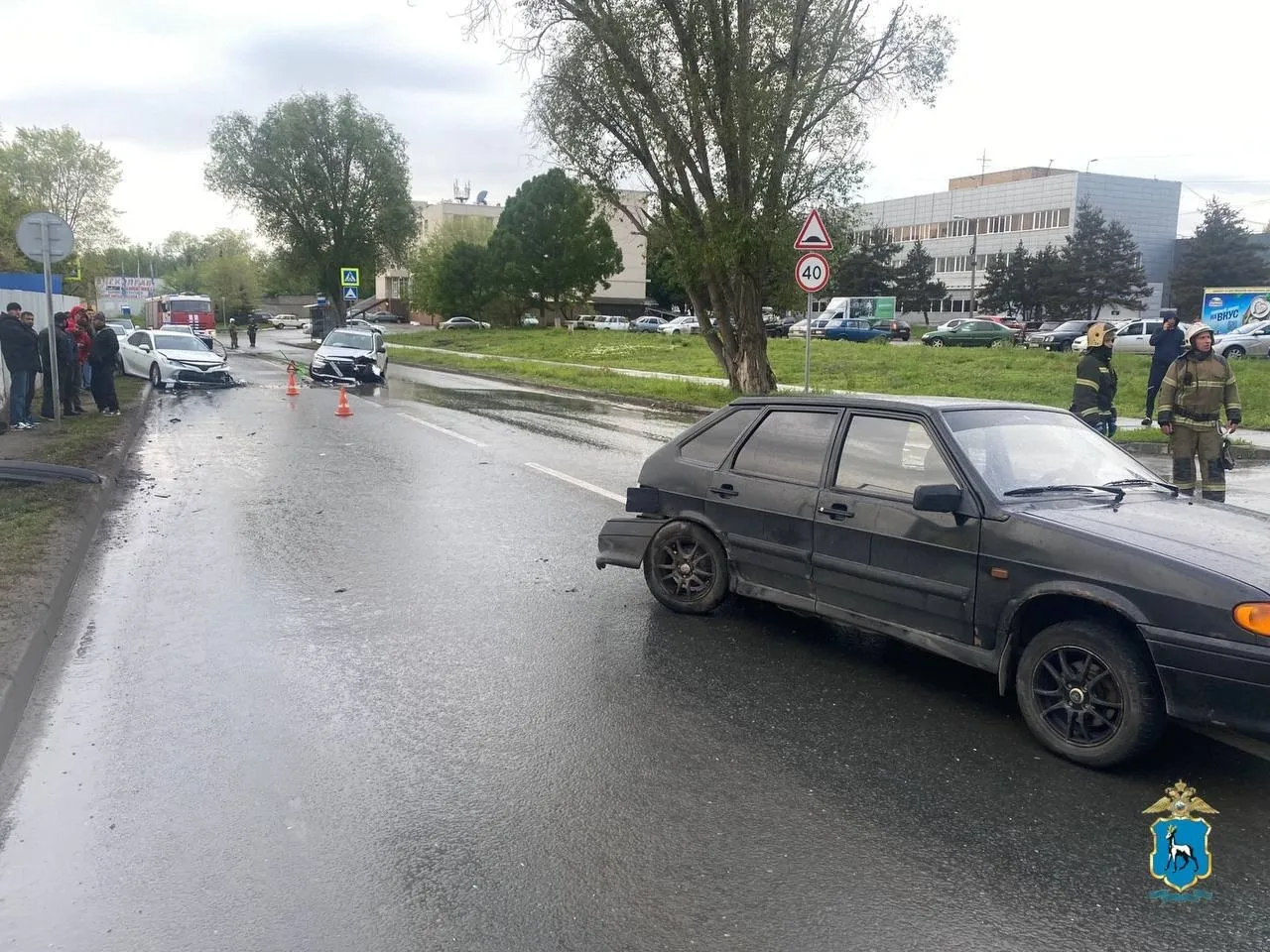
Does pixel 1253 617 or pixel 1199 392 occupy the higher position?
pixel 1199 392

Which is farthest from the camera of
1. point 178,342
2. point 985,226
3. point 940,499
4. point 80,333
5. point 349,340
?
point 985,226

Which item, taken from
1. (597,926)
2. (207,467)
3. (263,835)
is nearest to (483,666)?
(263,835)

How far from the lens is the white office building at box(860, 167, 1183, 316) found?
8169cm

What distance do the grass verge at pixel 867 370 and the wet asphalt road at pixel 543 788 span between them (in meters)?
11.4

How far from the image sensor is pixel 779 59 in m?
18.8

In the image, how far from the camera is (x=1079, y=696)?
411 cm

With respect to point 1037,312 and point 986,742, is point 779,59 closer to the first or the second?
point 986,742

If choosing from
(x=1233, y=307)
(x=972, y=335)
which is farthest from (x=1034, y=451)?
(x=972, y=335)

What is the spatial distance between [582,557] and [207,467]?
21.8 ft

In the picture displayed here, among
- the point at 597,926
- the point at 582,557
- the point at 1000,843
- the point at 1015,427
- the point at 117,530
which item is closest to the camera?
the point at 597,926

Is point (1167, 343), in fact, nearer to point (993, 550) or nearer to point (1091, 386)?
point (1091, 386)

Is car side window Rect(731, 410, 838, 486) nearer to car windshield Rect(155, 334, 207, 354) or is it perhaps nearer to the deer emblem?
the deer emblem

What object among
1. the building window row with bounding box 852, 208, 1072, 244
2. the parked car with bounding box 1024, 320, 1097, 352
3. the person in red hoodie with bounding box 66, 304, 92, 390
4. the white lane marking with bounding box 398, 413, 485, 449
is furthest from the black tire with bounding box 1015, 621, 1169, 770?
the building window row with bounding box 852, 208, 1072, 244

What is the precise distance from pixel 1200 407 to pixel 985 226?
8793cm
